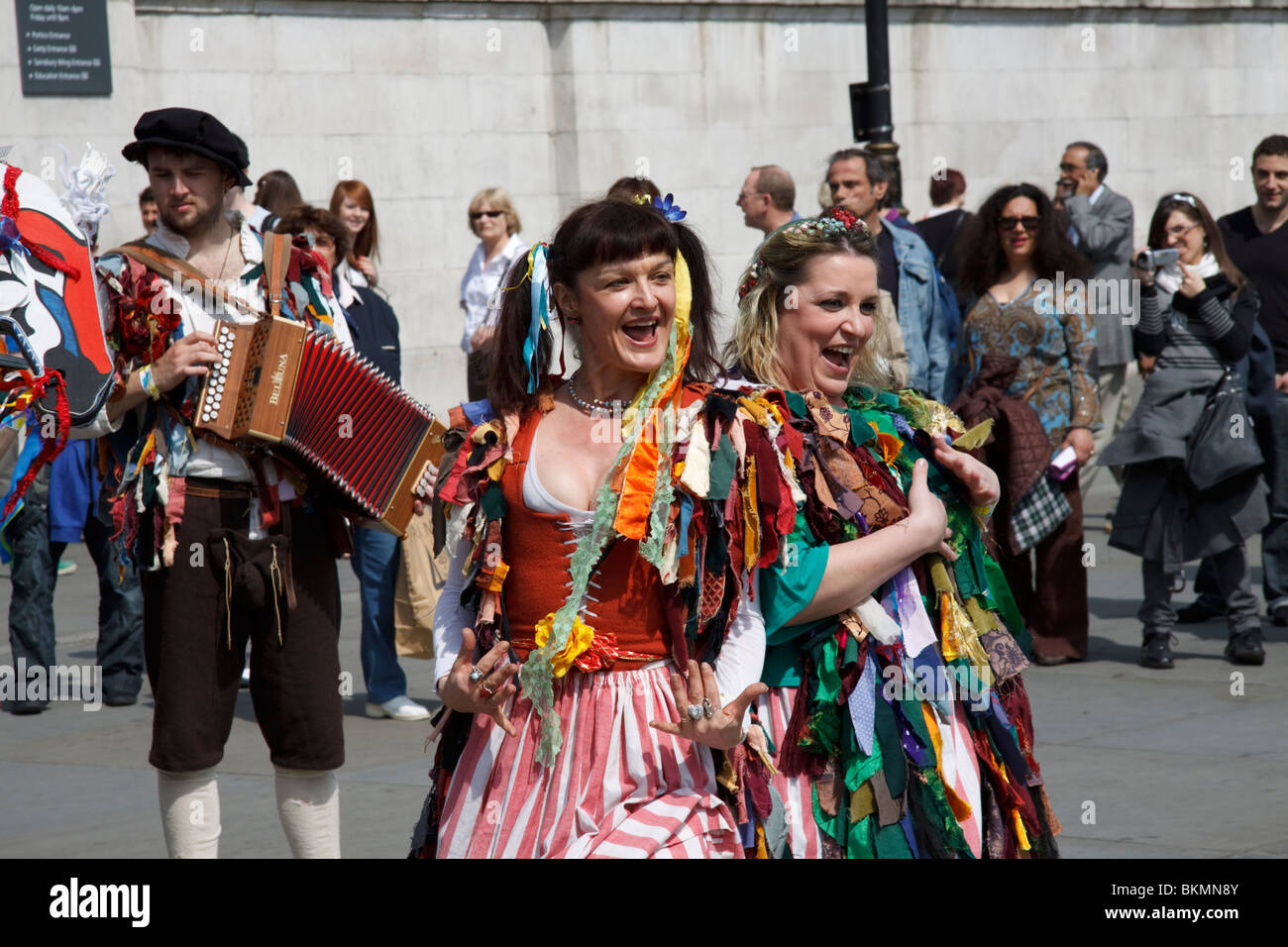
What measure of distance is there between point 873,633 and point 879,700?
0.49 ft

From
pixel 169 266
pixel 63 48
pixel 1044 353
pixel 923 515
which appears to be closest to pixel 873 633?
pixel 923 515

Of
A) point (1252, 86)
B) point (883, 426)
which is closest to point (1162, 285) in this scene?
point (883, 426)

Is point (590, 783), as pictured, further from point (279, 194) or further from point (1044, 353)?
point (279, 194)

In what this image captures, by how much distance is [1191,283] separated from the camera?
8.38 m

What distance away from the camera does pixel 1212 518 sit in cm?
845

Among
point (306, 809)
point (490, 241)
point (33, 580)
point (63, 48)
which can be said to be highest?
point (63, 48)

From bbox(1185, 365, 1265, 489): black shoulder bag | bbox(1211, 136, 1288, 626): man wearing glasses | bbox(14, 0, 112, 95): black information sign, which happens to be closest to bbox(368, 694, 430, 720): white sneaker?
bbox(1185, 365, 1265, 489): black shoulder bag

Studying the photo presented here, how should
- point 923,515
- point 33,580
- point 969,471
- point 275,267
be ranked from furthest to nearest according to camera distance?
point 33,580 < point 275,267 < point 969,471 < point 923,515

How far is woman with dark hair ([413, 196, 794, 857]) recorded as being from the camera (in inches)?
139

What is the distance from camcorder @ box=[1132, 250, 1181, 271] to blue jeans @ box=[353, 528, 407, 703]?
353cm

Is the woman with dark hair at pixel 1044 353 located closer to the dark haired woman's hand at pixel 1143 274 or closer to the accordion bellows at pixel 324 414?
the dark haired woman's hand at pixel 1143 274

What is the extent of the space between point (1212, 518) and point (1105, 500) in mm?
5449

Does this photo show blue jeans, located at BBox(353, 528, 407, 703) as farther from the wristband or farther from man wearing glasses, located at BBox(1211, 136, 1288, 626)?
man wearing glasses, located at BBox(1211, 136, 1288, 626)
